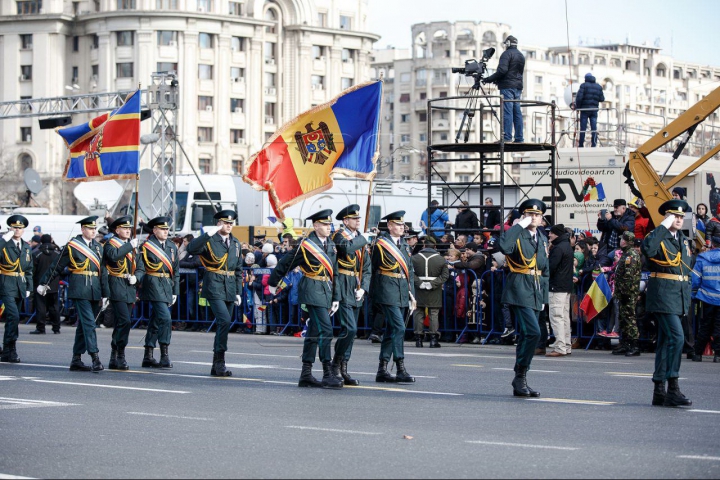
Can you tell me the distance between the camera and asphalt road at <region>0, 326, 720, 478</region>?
8.57 metres

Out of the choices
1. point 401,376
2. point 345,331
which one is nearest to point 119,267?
point 345,331

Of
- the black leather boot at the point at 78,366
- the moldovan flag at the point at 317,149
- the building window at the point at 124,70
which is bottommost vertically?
the black leather boot at the point at 78,366

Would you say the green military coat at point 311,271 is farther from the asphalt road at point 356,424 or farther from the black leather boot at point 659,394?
the black leather boot at point 659,394

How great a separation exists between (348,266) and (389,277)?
1.77ft

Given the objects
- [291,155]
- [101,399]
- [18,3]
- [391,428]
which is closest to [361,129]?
[291,155]

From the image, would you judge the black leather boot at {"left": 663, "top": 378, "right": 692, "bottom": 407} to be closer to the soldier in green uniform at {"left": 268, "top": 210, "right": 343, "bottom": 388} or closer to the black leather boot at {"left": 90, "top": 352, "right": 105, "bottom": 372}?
the soldier in green uniform at {"left": 268, "top": 210, "right": 343, "bottom": 388}

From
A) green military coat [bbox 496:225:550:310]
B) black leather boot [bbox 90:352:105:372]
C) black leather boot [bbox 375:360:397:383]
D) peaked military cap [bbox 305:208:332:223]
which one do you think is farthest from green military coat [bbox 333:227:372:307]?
black leather boot [bbox 90:352:105:372]

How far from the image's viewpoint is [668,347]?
12.1 metres

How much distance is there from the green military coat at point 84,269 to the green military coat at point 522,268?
5.69 m

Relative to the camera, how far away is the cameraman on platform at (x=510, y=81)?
1997 cm

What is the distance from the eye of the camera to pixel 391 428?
412 inches

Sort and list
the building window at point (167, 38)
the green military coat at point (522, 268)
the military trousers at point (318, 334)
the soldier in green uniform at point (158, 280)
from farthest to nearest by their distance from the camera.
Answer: the building window at point (167, 38) < the soldier in green uniform at point (158, 280) < the military trousers at point (318, 334) < the green military coat at point (522, 268)

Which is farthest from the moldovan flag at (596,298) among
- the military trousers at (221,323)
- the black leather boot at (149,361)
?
the black leather boot at (149,361)

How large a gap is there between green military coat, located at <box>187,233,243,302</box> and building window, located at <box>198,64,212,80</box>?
7624 centimetres
